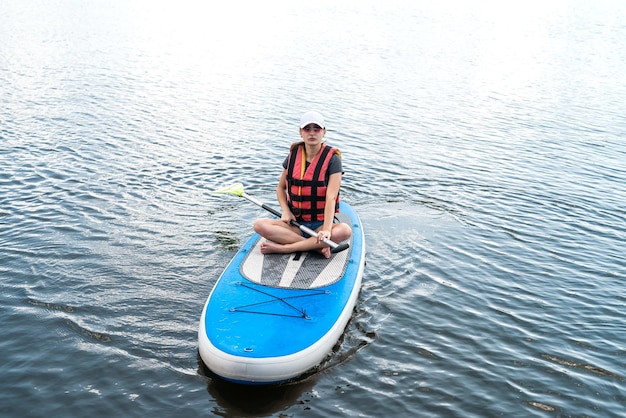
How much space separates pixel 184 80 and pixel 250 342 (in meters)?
15.2

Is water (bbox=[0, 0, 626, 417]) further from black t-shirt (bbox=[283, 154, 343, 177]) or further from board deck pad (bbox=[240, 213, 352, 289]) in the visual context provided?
black t-shirt (bbox=[283, 154, 343, 177])

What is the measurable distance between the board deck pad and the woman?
91 mm

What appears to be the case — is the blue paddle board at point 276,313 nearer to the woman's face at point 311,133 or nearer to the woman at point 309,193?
the woman at point 309,193

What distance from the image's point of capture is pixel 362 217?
30.6 feet

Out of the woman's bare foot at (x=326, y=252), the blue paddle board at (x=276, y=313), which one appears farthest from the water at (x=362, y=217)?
the woman's bare foot at (x=326, y=252)

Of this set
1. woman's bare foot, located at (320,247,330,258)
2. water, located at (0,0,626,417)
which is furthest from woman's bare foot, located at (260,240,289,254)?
water, located at (0,0,626,417)

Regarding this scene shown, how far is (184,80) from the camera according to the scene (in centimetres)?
1908

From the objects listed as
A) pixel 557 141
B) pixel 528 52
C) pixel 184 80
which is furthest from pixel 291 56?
pixel 557 141

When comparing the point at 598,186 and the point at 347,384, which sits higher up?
the point at 598,186

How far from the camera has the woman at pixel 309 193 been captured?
6.64 m

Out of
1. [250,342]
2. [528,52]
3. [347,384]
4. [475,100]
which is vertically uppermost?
[528,52]

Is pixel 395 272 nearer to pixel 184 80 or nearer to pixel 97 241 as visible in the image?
pixel 97 241

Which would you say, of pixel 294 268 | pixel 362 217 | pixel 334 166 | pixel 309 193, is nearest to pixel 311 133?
pixel 334 166

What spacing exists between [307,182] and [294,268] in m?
0.98
